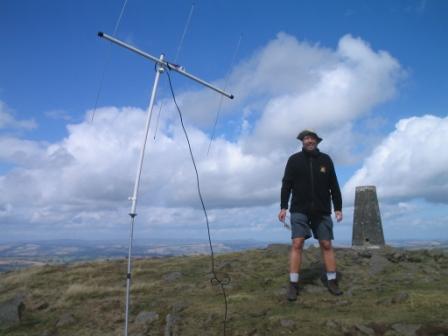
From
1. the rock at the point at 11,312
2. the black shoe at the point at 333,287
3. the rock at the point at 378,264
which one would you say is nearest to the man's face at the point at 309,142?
the black shoe at the point at 333,287

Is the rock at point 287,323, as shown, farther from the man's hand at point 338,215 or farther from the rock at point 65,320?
the rock at point 65,320

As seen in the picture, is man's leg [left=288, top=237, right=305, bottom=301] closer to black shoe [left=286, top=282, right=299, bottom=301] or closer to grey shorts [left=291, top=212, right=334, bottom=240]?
black shoe [left=286, top=282, right=299, bottom=301]

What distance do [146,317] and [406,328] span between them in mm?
4903

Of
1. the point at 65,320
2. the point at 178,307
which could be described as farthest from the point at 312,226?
the point at 65,320

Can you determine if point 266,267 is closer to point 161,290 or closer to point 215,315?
point 161,290

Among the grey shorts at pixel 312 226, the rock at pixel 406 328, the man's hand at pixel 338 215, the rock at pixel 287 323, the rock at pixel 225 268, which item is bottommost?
the rock at pixel 287 323

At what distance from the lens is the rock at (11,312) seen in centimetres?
977

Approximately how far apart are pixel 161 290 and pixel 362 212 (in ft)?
31.1

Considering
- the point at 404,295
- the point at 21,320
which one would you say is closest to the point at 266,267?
the point at 404,295

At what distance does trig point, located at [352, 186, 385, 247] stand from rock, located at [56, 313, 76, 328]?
11709 mm

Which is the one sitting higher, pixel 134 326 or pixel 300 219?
pixel 300 219

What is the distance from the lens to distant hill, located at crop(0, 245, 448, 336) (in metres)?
7.35

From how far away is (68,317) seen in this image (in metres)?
9.39

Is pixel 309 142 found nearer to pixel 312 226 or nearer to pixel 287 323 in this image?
pixel 312 226
